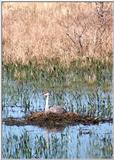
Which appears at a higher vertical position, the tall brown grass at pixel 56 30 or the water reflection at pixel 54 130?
the tall brown grass at pixel 56 30

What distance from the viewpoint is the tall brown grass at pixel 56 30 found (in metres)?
13.4

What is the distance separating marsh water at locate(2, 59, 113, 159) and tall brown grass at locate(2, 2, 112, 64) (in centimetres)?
18

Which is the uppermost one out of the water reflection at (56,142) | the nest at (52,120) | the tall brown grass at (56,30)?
the tall brown grass at (56,30)

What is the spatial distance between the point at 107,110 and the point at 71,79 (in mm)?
379

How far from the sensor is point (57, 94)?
13.5m

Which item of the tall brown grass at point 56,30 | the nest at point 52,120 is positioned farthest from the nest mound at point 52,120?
the tall brown grass at point 56,30

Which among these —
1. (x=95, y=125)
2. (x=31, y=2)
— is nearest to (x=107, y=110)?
(x=95, y=125)

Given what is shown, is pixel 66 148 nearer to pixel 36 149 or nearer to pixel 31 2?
pixel 36 149

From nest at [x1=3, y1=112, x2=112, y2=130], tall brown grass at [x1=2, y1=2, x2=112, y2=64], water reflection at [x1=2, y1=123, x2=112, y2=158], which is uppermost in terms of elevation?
tall brown grass at [x1=2, y1=2, x2=112, y2=64]

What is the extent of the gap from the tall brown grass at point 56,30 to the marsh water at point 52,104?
178 millimetres

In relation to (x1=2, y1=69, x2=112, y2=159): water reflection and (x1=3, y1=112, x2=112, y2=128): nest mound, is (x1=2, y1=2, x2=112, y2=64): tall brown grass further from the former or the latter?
(x1=3, y1=112, x2=112, y2=128): nest mound

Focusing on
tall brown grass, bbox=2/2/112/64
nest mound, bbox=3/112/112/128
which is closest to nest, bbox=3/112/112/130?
nest mound, bbox=3/112/112/128

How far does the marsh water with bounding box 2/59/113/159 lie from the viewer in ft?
44.1

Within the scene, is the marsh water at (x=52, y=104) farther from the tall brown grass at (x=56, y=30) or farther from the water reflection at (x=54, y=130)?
the tall brown grass at (x=56, y=30)
